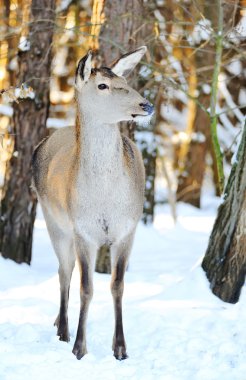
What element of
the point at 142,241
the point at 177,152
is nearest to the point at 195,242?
the point at 142,241

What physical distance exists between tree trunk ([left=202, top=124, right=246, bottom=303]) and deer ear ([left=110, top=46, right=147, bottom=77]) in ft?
4.25

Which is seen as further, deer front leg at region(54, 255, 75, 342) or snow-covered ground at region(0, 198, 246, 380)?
→ deer front leg at region(54, 255, 75, 342)

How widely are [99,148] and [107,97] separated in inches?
15.7

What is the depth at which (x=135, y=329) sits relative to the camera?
6562 mm

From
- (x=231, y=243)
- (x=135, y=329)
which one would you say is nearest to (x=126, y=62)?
(x=231, y=243)

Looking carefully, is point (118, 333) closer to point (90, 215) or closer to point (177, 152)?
point (90, 215)

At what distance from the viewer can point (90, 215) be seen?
6195mm

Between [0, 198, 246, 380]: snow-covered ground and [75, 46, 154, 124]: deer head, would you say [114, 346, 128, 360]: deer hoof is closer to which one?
[0, 198, 246, 380]: snow-covered ground

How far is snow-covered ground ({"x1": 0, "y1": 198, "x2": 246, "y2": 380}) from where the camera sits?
559 centimetres

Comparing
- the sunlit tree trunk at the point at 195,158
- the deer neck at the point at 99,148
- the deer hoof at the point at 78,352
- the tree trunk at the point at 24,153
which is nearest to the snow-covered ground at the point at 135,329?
the deer hoof at the point at 78,352

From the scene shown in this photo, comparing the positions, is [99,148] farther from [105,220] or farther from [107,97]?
[105,220]

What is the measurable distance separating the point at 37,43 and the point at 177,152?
520 inches

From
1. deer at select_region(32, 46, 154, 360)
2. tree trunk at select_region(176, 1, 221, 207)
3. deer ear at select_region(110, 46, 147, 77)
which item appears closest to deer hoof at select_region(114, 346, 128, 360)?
deer at select_region(32, 46, 154, 360)

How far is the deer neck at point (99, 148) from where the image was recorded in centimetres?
616
